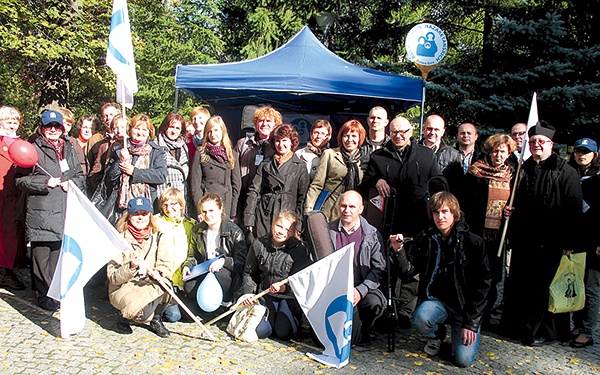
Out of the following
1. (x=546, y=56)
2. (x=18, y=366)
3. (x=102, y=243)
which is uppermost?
(x=546, y=56)

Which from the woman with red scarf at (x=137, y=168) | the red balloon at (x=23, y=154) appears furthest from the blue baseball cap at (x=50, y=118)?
the woman with red scarf at (x=137, y=168)

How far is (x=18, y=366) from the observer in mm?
3850

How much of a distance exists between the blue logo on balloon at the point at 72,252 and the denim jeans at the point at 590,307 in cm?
420

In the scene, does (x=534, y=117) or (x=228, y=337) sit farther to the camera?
(x=534, y=117)

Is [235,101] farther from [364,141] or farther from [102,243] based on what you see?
[102,243]

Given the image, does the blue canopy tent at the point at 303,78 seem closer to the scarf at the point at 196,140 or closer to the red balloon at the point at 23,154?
the scarf at the point at 196,140

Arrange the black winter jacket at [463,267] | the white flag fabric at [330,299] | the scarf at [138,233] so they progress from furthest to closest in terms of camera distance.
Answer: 1. the scarf at [138,233]
2. the black winter jacket at [463,267]
3. the white flag fabric at [330,299]

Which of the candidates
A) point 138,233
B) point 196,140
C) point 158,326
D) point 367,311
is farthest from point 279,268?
point 196,140

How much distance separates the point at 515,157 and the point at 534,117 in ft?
1.98

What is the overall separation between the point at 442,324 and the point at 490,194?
4.05 ft

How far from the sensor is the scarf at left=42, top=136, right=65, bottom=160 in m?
5.17

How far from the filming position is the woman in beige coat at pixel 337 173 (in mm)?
5246

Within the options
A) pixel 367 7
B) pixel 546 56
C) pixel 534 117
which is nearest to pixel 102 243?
pixel 534 117

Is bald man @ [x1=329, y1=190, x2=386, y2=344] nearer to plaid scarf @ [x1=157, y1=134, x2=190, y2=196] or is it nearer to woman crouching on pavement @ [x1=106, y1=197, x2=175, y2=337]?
woman crouching on pavement @ [x1=106, y1=197, x2=175, y2=337]
